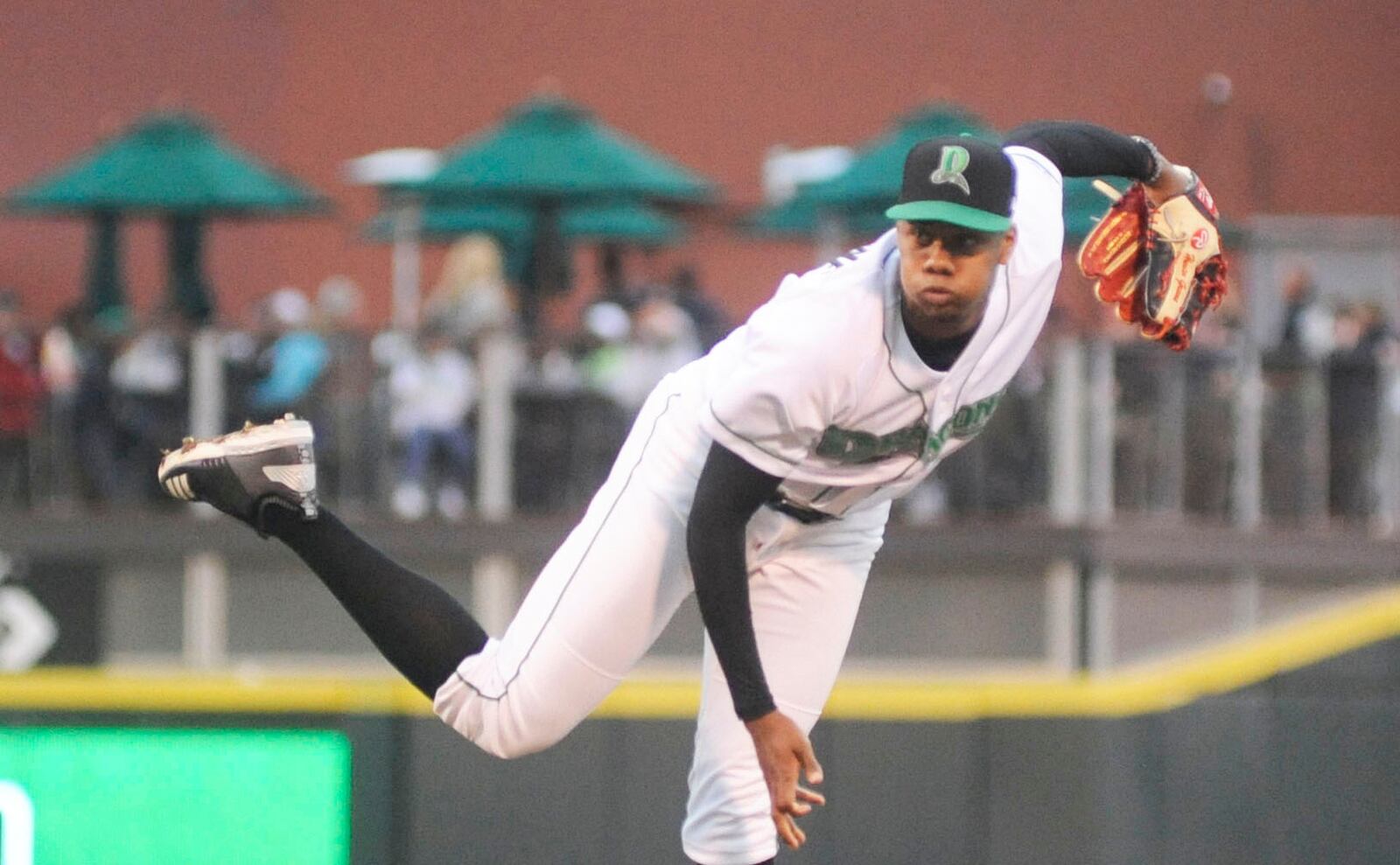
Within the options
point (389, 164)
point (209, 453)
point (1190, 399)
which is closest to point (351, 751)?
point (209, 453)

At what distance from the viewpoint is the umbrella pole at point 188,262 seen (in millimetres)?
12680

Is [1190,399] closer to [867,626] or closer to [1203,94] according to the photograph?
[867,626]

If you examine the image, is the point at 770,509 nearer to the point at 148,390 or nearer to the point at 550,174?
the point at 148,390

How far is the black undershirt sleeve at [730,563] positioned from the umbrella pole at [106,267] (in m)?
9.24

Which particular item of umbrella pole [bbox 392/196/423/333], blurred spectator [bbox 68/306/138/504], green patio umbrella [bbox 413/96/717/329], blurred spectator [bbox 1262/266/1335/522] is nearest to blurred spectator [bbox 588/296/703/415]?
green patio umbrella [bbox 413/96/717/329]

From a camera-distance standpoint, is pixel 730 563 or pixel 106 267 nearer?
pixel 730 563

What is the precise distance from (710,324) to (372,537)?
2075 mm

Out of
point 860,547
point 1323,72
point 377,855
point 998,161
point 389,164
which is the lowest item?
point 377,855

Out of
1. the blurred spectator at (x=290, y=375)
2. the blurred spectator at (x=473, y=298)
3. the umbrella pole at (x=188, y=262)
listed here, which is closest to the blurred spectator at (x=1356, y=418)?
the blurred spectator at (x=473, y=298)

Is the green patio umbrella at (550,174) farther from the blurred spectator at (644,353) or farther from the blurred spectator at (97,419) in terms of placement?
the blurred spectator at (97,419)

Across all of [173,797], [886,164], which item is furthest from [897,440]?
[886,164]

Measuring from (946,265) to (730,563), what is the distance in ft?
2.42

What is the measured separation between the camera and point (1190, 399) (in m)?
11.7

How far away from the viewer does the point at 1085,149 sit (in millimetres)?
5184
